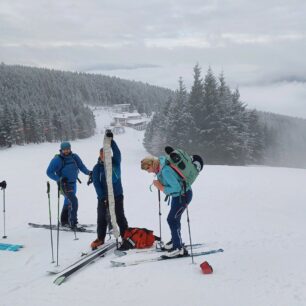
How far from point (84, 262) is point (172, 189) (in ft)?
7.34

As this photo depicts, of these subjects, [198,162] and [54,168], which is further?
[54,168]

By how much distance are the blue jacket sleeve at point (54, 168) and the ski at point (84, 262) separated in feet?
7.78

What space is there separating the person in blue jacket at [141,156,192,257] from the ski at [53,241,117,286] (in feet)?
4.70

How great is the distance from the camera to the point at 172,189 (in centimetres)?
675

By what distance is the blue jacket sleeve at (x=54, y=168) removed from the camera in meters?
9.09

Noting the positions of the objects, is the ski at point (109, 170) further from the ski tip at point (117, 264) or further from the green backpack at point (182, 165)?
the green backpack at point (182, 165)

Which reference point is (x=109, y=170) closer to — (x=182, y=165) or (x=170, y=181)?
(x=170, y=181)

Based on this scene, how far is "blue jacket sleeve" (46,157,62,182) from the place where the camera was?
909 centimetres

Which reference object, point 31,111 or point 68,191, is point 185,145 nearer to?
point 68,191

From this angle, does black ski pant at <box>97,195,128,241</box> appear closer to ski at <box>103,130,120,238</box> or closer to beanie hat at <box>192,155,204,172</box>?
ski at <box>103,130,120,238</box>

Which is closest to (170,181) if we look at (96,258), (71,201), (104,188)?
(104,188)

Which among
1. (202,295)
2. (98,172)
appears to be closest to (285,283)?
(202,295)

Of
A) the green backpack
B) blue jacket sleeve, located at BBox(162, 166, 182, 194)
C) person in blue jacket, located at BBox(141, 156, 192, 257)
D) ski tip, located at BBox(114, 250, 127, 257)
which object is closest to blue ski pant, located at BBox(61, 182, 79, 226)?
ski tip, located at BBox(114, 250, 127, 257)

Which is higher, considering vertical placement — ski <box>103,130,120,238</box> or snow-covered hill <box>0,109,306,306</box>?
ski <box>103,130,120,238</box>
